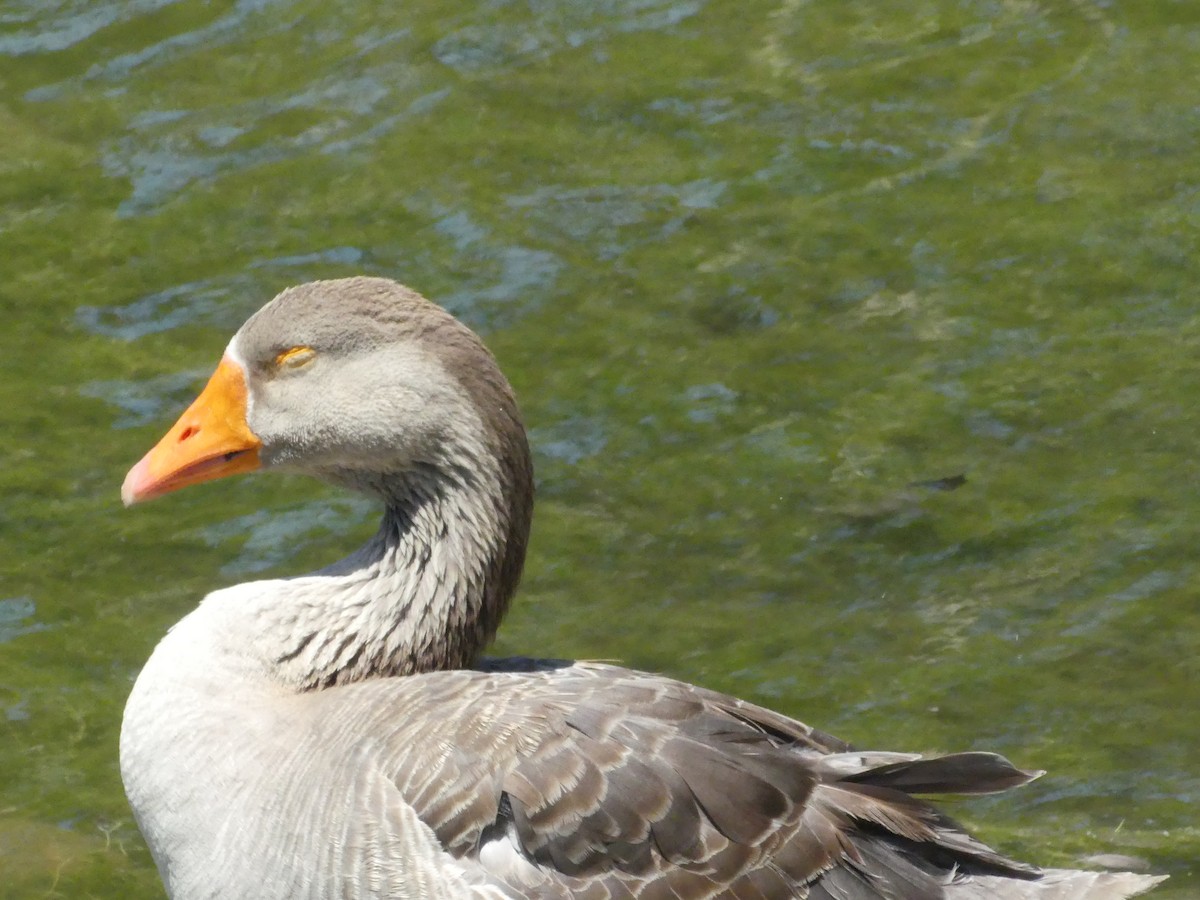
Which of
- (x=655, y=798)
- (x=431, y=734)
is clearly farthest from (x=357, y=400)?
(x=655, y=798)

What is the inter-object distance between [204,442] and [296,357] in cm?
40

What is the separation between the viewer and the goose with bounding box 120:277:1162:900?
520cm

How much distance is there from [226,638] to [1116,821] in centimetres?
330

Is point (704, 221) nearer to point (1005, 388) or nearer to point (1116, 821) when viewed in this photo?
point (1005, 388)

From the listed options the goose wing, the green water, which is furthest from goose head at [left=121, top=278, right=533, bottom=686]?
the green water

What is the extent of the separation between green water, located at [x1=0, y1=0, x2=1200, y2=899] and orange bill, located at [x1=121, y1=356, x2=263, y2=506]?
178 centimetres

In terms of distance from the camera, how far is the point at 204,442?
19.3 feet

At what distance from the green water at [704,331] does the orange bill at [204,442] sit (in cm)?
178

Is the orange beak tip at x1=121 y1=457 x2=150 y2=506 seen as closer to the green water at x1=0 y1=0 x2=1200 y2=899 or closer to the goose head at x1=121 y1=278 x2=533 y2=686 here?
the goose head at x1=121 y1=278 x2=533 y2=686

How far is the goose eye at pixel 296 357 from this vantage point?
5809 mm

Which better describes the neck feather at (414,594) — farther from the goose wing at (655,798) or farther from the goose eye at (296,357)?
the goose eye at (296,357)

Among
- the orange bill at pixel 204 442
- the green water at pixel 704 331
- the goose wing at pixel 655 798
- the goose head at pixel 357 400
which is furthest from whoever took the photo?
the green water at pixel 704 331

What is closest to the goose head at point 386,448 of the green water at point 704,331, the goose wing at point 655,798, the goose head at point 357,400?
the goose head at point 357,400

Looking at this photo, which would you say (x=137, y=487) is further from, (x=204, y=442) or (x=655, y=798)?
(x=655, y=798)
